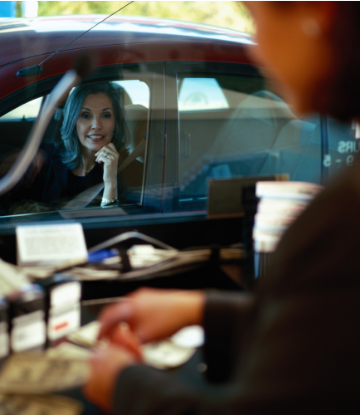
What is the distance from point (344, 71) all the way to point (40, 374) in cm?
76

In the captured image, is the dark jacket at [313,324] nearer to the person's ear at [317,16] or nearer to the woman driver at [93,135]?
the person's ear at [317,16]

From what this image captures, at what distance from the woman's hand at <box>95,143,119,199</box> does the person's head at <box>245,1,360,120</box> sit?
0.87 meters

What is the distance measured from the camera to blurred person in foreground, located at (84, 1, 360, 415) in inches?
15.6

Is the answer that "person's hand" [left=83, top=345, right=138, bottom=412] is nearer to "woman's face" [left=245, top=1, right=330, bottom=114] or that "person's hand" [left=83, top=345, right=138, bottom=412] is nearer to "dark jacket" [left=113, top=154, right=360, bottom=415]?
"dark jacket" [left=113, top=154, right=360, bottom=415]

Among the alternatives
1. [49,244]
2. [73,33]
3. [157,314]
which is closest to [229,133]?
[73,33]

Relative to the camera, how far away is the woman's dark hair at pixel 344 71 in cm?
46

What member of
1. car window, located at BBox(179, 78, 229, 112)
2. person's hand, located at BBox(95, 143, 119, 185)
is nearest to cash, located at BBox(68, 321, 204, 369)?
person's hand, located at BBox(95, 143, 119, 185)

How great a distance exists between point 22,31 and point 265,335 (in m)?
1.35

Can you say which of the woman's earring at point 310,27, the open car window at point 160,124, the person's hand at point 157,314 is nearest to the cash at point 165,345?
the person's hand at point 157,314

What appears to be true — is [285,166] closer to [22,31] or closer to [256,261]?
[256,261]

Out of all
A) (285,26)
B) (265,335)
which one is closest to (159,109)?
(285,26)

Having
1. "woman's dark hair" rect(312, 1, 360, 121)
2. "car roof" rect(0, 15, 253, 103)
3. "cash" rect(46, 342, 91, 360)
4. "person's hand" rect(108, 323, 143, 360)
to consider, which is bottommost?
"cash" rect(46, 342, 91, 360)

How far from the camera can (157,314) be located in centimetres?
79

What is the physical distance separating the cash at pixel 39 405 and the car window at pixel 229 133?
817 mm
